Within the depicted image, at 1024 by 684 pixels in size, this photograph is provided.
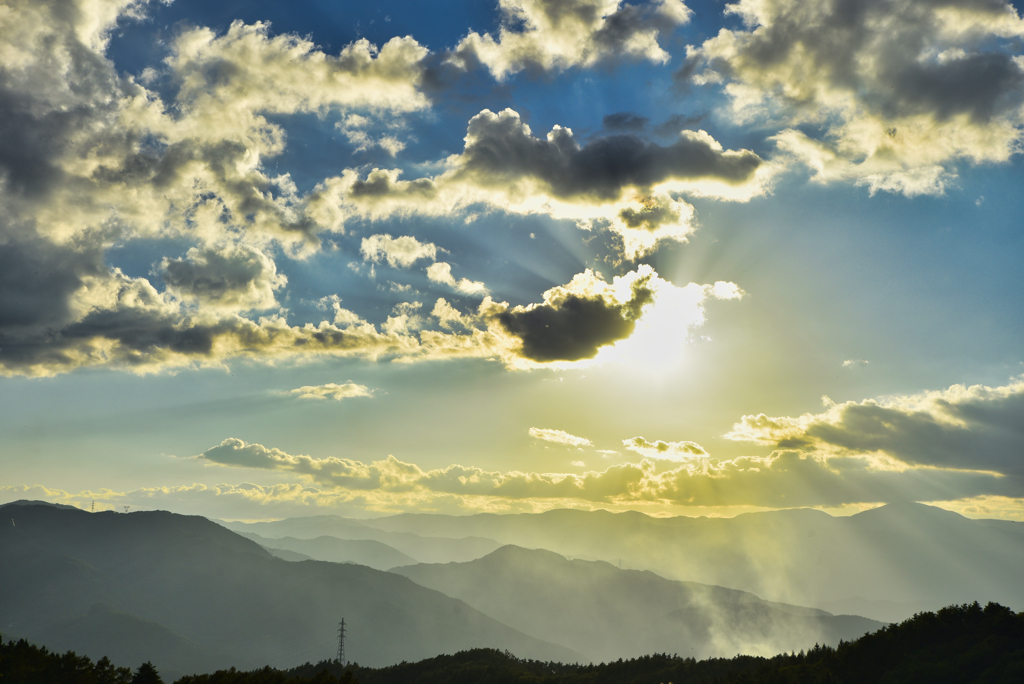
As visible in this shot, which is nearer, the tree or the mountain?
the tree

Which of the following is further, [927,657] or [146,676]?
[927,657]

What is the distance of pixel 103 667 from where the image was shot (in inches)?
3179

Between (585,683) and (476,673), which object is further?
(476,673)

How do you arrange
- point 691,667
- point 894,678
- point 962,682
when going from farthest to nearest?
point 691,667
point 894,678
point 962,682

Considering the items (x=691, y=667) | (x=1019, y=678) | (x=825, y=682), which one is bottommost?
(x=691, y=667)

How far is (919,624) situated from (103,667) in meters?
150

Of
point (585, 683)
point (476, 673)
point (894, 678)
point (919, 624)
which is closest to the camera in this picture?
point (894, 678)

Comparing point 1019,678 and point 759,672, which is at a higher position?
point 1019,678

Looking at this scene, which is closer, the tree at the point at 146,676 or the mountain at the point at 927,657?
the tree at the point at 146,676

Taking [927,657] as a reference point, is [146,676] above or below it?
above

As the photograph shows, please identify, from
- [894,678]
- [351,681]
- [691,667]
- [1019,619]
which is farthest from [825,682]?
[351,681]

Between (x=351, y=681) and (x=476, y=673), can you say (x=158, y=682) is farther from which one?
(x=476, y=673)

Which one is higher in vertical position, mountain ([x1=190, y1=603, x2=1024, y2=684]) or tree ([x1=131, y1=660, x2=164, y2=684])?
tree ([x1=131, y1=660, x2=164, y2=684])

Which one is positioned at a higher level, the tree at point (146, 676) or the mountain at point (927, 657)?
the tree at point (146, 676)
